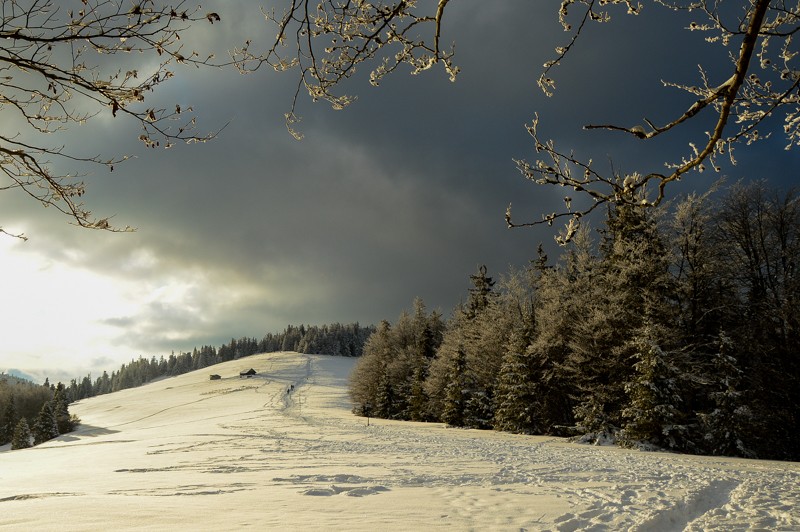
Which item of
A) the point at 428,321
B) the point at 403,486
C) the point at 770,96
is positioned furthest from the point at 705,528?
the point at 428,321

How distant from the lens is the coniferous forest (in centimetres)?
1844

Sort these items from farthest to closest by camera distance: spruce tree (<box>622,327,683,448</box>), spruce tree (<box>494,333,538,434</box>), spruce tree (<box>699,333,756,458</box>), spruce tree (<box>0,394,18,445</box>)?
spruce tree (<box>0,394,18,445</box>), spruce tree (<box>494,333,538,434</box>), spruce tree (<box>622,327,683,448</box>), spruce tree (<box>699,333,756,458</box>)

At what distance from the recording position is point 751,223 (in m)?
23.5

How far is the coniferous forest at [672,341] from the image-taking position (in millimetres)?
Answer: 18438

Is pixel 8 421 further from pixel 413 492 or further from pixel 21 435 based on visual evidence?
pixel 413 492

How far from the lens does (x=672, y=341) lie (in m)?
20.4

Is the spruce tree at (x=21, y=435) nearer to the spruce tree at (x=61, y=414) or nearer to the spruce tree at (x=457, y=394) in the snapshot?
the spruce tree at (x=61, y=414)

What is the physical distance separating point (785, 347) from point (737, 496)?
13.5 meters

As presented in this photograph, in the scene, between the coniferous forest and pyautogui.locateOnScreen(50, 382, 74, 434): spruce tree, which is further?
pyautogui.locateOnScreen(50, 382, 74, 434): spruce tree

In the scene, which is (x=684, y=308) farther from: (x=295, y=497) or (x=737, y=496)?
(x=295, y=497)

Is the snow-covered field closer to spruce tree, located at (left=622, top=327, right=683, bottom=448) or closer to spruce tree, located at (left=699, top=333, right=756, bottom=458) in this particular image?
spruce tree, located at (left=622, top=327, right=683, bottom=448)

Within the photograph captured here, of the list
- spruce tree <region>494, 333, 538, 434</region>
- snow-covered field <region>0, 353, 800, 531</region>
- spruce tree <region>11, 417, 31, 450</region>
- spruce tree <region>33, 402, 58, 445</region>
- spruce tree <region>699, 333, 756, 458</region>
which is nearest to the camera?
snow-covered field <region>0, 353, 800, 531</region>

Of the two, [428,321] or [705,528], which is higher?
[428,321]

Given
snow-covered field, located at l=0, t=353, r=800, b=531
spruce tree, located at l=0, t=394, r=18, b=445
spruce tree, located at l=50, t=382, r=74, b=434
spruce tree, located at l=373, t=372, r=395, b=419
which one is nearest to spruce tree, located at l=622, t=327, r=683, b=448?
snow-covered field, located at l=0, t=353, r=800, b=531
